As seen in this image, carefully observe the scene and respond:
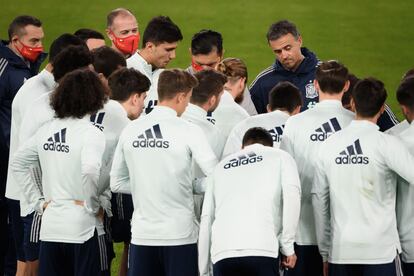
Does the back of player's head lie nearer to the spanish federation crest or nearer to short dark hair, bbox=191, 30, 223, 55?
short dark hair, bbox=191, 30, 223, 55

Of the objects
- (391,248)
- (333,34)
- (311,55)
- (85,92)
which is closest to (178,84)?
(85,92)

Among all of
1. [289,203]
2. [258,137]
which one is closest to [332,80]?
[258,137]

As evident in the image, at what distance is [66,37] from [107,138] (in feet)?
3.09

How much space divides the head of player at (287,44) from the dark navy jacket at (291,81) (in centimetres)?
7

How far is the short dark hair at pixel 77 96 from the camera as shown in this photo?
22.2 ft

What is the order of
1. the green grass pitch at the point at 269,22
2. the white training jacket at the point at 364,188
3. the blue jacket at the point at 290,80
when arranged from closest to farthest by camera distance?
the white training jacket at the point at 364,188
the blue jacket at the point at 290,80
the green grass pitch at the point at 269,22

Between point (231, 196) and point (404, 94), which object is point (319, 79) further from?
point (231, 196)

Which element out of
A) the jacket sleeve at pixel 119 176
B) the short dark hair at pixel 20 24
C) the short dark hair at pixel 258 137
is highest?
the short dark hair at pixel 20 24

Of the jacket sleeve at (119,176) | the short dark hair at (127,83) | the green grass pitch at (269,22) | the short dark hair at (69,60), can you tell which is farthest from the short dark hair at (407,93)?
the green grass pitch at (269,22)

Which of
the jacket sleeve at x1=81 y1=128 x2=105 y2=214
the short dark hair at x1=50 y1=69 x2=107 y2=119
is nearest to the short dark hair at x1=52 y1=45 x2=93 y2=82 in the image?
the short dark hair at x1=50 y1=69 x2=107 y2=119

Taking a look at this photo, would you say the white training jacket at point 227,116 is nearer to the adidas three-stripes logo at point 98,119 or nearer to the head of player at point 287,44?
the adidas three-stripes logo at point 98,119

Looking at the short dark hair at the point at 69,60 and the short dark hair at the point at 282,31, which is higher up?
the short dark hair at the point at 282,31

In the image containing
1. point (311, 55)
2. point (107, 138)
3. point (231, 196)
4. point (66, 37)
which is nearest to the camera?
point (231, 196)

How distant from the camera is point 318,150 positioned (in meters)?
6.68
